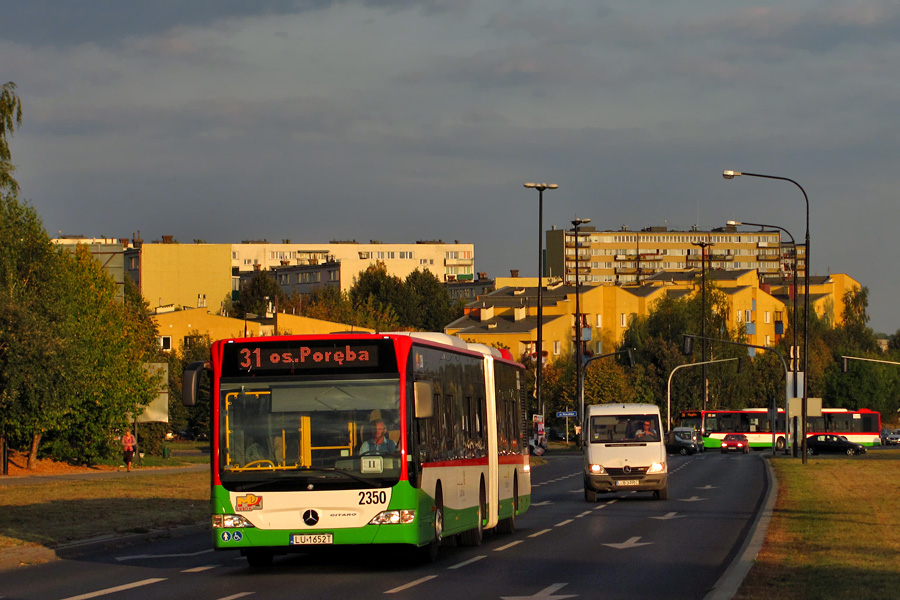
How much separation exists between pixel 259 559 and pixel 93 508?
9.99 m

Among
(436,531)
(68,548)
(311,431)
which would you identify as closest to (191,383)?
(311,431)

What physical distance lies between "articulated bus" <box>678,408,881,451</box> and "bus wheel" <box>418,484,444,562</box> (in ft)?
235

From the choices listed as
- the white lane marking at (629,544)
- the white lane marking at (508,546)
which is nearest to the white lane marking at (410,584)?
the white lane marking at (508,546)

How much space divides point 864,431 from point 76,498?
70075 millimetres

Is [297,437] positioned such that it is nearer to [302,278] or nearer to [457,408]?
[457,408]

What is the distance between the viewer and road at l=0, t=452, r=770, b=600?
13555 millimetres

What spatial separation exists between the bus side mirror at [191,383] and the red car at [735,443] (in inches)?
2667

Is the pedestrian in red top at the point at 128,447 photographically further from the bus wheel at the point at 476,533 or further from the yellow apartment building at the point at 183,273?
the yellow apartment building at the point at 183,273

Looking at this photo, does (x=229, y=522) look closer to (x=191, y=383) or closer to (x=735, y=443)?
(x=191, y=383)

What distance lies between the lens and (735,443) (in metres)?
79.9

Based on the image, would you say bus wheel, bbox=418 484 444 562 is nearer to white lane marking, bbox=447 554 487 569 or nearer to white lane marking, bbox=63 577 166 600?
white lane marking, bbox=447 554 487 569

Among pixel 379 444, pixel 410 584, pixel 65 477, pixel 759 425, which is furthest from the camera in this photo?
pixel 759 425

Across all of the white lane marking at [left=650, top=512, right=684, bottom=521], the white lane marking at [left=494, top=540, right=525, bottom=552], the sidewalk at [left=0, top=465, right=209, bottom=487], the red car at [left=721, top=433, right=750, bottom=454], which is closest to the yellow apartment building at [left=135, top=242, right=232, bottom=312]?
the red car at [left=721, top=433, right=750, bottom=454]

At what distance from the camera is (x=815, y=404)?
168 ft
